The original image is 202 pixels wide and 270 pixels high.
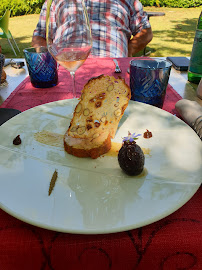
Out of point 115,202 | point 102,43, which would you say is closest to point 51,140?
point 115,202

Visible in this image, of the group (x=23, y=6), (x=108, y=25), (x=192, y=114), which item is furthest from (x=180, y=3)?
(x=192, y=114)

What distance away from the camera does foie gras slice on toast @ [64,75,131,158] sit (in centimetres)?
78

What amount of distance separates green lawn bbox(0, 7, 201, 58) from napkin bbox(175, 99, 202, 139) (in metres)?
4.84

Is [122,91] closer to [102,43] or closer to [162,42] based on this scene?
[102,43]

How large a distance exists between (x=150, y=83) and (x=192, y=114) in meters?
0.23

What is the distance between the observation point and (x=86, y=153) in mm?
722

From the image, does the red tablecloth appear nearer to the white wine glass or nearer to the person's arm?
the white wine glass

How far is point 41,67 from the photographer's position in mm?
1299

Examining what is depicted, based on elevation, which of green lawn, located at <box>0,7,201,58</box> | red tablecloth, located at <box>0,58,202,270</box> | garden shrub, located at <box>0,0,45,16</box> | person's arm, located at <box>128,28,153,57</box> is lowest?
green lawn, located at <box>0,7,201,58</box>

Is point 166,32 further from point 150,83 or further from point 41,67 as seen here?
point 150,83

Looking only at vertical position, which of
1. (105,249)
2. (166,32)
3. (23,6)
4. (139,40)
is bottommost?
(166,32)

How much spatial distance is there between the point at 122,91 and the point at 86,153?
0.30 meters

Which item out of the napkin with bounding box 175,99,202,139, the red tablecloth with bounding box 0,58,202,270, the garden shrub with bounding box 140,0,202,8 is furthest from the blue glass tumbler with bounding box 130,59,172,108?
the garden shrub with bounding box 140,0,202,8

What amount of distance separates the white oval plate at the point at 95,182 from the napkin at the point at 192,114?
0.06 metres
